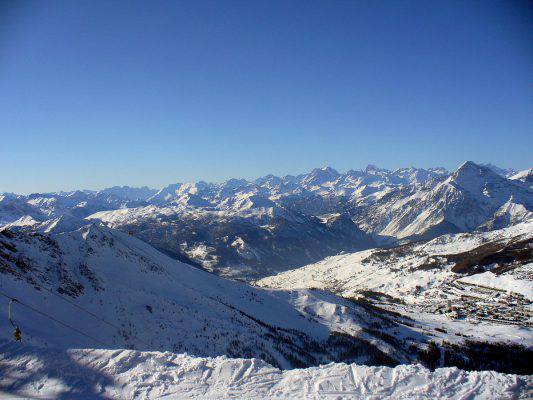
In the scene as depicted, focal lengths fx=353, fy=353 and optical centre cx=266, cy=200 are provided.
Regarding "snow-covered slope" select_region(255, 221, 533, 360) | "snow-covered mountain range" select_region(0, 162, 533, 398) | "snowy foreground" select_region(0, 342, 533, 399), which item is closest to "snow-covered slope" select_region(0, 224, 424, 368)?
"snow-covered mountain range" select_region(0, 162, 533, 398)

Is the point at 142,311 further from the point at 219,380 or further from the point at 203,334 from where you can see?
the point at 219,380

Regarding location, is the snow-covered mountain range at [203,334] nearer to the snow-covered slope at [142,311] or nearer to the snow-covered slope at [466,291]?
the snow-covered slope at [142,311]

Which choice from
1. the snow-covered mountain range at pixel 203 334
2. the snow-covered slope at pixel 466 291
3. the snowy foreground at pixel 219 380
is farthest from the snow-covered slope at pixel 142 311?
the snow-covered slope at pixel 466 291

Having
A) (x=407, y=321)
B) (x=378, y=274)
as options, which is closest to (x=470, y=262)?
(x=378, y=274)

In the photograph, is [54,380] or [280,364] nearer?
[54,380]

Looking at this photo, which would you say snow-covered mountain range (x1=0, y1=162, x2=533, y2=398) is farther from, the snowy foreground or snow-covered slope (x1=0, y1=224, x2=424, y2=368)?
snow-covered slope (x1=0, y1=224, x2=424, y2=368)

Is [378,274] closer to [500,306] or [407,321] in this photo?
[500,306]

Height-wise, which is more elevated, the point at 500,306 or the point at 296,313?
the point at 296,313

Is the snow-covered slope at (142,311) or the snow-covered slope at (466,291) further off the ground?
the snow-covered slope at (142,311)

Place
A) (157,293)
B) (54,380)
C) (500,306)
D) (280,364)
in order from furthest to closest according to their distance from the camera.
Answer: (500,306) < (157,293) < (280,364) < (54,380)
